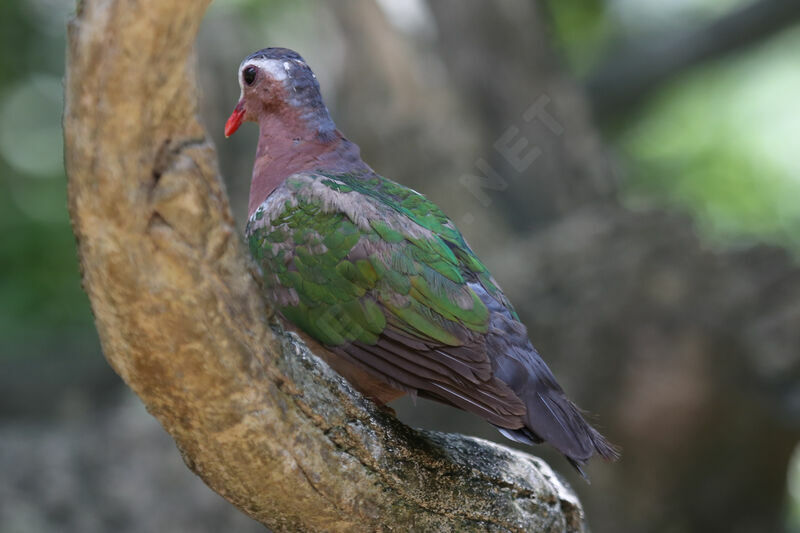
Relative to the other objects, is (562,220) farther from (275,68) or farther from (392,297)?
(392,297)

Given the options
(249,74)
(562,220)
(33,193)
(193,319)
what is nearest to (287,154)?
(249,74)

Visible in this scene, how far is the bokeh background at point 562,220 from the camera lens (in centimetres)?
680

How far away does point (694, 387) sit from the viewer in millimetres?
6598

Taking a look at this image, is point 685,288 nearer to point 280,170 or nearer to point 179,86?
point 280,170

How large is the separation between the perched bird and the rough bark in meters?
0.24

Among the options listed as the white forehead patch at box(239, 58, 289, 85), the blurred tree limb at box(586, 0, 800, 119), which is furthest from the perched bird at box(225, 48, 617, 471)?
the blurred tree limb at box(586, 0, 800, 119)

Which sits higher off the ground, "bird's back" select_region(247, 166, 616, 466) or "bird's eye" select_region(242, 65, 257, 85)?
"bird's eye" select_region(242, 65, 257, 85)

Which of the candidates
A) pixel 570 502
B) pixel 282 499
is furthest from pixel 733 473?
pixel 282 499

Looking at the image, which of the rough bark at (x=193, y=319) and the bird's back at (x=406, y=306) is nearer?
the rough bark at (x=193, y=319)

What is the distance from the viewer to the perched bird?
10.0ft

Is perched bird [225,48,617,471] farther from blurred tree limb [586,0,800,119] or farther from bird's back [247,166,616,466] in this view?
blurred tree limb [586,0,800,119]

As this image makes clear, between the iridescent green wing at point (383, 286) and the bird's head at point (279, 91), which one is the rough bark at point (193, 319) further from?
the bird's head at point (279, 91)

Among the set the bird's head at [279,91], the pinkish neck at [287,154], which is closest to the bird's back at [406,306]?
the pinkish neck at [287,154]

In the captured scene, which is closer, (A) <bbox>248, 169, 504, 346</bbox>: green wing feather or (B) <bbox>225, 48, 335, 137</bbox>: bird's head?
(A) <bbox>248, 169, 504, 346</bbox>: green wing feather
